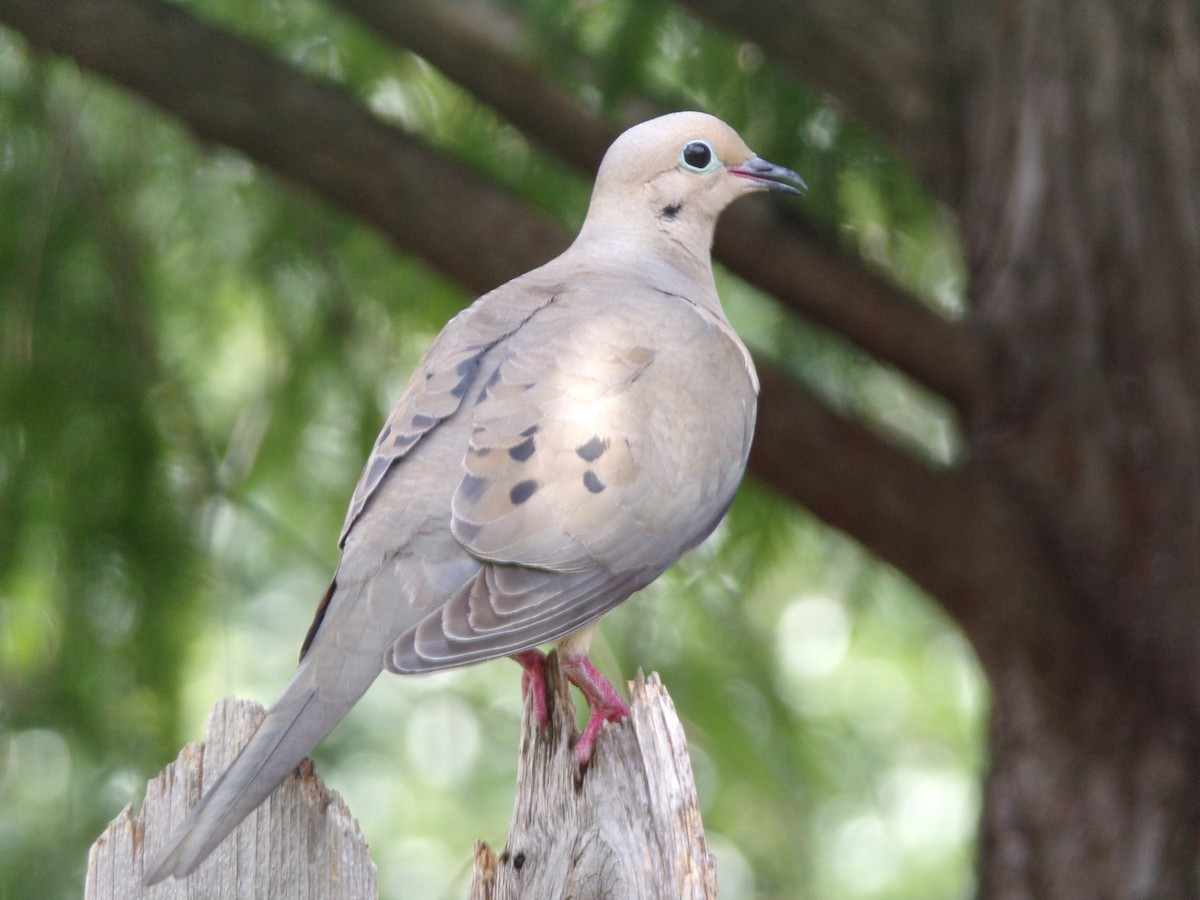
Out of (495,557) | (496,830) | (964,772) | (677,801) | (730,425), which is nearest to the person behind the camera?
(677,801)

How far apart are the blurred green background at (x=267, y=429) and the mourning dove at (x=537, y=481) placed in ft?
4.03

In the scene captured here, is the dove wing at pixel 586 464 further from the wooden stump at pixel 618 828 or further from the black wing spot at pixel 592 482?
the wooden stump at pixel 618 828

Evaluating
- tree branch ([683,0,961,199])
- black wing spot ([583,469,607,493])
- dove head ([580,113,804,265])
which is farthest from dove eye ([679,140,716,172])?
black wing spot ([583,469,607,493])

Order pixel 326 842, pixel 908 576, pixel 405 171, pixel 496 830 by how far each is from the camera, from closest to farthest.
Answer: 1. pixel 326 842
2. pixel 405 171
3. pixel 908 576
4. pixel 496 830

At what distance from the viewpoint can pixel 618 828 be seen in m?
2.02

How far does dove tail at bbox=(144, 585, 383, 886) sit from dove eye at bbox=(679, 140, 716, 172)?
150cm

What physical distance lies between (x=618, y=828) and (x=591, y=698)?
13.5 inches

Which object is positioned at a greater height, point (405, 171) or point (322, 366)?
point (405, 171)

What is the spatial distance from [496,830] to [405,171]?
9.05 ft

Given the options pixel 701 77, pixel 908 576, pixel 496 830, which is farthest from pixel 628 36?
pixel 496 830

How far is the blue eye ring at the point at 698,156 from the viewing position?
10.1 ft

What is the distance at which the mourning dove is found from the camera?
2.12 metres

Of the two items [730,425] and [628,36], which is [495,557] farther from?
[628,36]

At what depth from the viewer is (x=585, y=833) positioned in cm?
203
